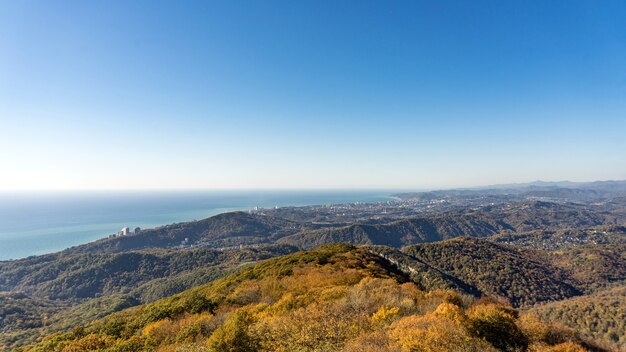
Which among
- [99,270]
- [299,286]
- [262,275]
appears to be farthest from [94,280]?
[299,286]

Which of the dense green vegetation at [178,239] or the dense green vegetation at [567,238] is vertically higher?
the dense green vegetation at [178,239]

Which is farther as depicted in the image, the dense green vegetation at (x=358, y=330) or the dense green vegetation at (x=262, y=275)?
the dense green vegetation at (x=262, y=275)

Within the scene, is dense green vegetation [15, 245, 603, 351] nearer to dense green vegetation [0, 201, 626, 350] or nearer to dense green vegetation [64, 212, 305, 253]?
dense green vegetation [0, 201, 626, 350]

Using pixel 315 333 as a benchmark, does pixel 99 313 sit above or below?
below

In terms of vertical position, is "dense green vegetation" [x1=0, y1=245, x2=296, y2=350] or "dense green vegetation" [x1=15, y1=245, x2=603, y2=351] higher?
"dense green vegetation" [x1=15, y1=245, x2=603, y2=351]

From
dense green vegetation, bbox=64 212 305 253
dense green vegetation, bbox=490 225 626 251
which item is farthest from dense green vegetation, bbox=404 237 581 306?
dense green vegetation, bbox=64 212 305 253

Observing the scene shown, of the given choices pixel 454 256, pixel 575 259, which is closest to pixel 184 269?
pixel 454 256

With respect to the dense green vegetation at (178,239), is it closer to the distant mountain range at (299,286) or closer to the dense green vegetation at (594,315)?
the distant mountain range at (299,286)

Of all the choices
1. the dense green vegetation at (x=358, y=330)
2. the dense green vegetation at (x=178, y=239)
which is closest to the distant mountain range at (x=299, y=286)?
the dense green vegetation at (x=358, y=330)

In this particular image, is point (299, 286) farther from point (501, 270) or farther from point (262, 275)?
point (501, 270)

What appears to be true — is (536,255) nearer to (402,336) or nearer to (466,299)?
(466,299)

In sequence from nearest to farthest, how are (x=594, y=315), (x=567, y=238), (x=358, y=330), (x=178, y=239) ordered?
(x=358, y=330), (x=594, y=315), (x=567, y=238), (x=178, y=239)
